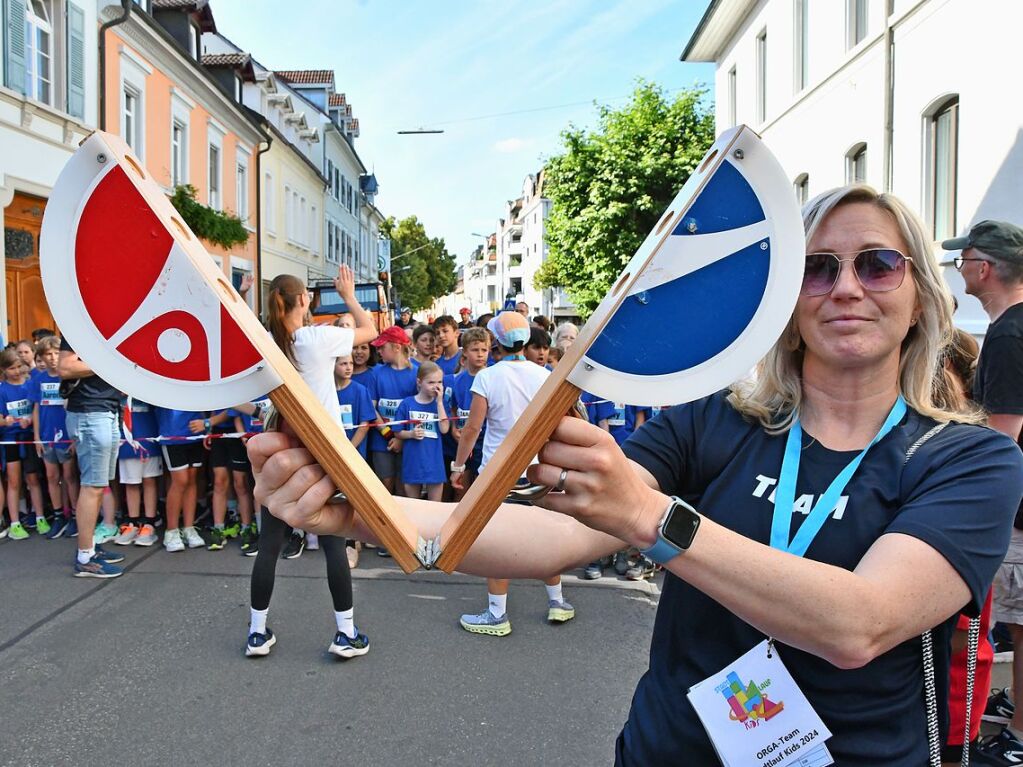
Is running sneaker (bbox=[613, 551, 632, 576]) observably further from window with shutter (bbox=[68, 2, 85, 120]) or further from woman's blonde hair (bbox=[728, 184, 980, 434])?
window with shutter (bbox=[68, 2, 85, 120])

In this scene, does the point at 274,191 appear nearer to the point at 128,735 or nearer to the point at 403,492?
the point at 403,492

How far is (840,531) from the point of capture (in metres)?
1.41

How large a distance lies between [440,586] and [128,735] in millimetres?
2562

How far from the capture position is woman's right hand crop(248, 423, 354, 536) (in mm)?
1225

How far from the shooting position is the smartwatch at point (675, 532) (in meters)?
1.16

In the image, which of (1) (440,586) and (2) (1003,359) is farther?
(1) (440,586)

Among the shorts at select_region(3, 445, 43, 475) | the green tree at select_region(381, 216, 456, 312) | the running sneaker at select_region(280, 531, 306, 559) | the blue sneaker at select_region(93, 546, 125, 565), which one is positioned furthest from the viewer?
the green tree at select_region(381, 216, 456, 312)

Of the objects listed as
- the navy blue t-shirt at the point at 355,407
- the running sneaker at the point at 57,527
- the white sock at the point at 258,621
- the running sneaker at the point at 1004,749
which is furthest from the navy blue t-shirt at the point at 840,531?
the running sneaker at the point at 57,527

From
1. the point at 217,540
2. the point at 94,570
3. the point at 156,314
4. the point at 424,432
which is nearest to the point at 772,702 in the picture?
the point at 156,314

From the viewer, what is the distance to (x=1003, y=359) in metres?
3.31

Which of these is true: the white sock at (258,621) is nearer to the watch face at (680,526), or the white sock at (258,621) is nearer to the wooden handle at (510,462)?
the wooden handle at (510,462)

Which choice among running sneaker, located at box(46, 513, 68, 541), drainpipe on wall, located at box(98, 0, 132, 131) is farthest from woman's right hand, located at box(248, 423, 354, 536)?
drainpipe on wall, located at box(98, 0, 132, 131)

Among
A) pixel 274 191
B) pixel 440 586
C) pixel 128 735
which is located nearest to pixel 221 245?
pixel 274 191

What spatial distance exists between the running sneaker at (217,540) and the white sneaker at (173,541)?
0.23m
